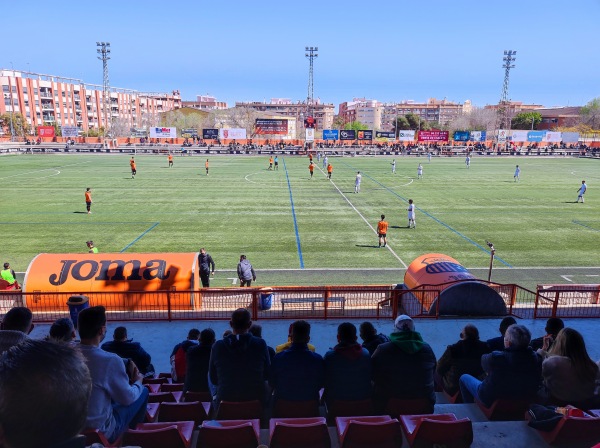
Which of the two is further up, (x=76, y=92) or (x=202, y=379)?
(x=76, y=92)

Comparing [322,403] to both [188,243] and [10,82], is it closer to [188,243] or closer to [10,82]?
[188,243]

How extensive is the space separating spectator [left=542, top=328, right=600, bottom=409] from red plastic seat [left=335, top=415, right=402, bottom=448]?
1.76 metres

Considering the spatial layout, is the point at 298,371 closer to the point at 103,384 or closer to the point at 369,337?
the point at 369,337

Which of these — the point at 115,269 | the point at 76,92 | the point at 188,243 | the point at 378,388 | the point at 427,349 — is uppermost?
the point at 76,92

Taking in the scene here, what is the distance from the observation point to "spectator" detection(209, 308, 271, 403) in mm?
4750

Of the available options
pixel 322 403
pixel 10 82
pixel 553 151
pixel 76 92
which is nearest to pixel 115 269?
pixel 322 403

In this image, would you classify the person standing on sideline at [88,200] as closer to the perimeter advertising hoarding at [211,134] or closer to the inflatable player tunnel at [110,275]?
the inflatable player tunnel at [110,275]

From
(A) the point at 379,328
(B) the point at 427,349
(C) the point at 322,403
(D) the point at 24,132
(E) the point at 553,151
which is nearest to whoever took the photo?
(B) the point at 427,349

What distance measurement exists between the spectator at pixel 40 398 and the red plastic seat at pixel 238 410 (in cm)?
305

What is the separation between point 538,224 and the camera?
25.0 metres

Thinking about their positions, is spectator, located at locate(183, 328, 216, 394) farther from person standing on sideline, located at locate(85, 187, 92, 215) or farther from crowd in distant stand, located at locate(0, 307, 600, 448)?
person standing on sideline, located at locate(85, 187, 92, 215)

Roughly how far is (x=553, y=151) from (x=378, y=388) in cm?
9284

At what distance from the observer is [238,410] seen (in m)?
4.64

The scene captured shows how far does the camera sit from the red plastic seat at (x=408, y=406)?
4797mm
